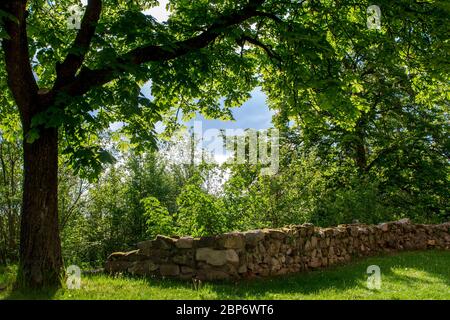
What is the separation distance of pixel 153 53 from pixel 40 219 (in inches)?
151

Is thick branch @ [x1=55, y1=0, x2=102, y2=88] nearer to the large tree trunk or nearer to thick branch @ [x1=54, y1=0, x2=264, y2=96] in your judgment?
thick branch @ [x1=54, y1=0, x2=264, y2=96]

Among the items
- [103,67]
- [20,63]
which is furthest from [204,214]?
[20,63]

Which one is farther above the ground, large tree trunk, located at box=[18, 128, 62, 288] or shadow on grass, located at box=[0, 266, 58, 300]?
large tree trunk, located at box=[18, 128, 62, 288]

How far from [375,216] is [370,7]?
9132 mm

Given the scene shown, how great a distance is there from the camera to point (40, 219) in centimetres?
834

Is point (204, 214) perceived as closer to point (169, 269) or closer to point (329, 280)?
point (169, 269)

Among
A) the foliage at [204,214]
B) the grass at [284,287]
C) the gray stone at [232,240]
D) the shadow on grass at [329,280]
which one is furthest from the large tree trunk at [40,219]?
the foliage at [204,214]

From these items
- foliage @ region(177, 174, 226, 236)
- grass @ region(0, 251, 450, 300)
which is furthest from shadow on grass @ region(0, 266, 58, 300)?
foliage @ region(177, 174, 226, 236)

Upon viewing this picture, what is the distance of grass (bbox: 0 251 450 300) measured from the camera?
24.8 ft

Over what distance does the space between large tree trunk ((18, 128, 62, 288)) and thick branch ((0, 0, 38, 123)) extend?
68cm

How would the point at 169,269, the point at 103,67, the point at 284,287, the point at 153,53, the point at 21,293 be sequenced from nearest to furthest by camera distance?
the point at 21,293 → the point at 103,67 → the point at 284,287 → the point at 153,53 → the point at 169,269

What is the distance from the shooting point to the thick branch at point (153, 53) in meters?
8.55

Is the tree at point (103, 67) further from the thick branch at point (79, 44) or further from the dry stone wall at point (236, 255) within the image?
the dry stone wall at point (236, 255)

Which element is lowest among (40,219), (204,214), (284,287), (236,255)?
(284,287)
